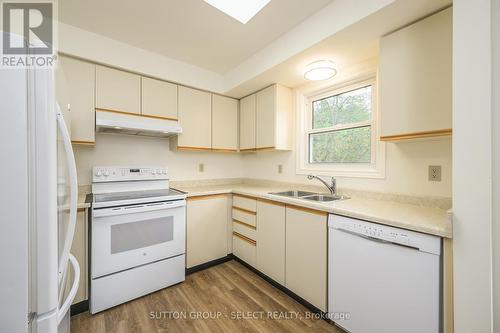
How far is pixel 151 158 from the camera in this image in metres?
→ 2.52

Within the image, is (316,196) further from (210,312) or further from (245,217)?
(210,312)

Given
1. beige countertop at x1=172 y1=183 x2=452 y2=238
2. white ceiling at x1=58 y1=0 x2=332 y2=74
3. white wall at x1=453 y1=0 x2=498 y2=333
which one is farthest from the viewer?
white ceiling at x1=58 y1=0 x2=332 y2=74

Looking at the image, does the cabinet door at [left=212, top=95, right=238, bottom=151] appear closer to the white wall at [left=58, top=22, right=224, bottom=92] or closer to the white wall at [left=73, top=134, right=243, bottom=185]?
the white wall at [left=58, top=22, right=224, bottom=92]

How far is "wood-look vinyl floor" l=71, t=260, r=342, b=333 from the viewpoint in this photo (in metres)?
1.51

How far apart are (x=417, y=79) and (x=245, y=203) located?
1830 millimetres

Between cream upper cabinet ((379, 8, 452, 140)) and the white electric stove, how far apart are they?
1979 millimetres

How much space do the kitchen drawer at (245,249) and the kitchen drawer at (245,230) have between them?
0.15ft

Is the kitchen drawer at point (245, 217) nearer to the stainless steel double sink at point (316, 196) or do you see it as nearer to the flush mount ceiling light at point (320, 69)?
the stainless steel double sink at point (316, 196)

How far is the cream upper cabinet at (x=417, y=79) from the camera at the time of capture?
1.25m

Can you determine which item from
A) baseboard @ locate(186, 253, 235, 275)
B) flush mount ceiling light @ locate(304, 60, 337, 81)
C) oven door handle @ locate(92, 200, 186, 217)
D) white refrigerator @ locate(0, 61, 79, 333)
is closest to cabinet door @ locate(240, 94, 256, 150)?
flush mount ceiling light @ locate(304, 60, 337, 81)

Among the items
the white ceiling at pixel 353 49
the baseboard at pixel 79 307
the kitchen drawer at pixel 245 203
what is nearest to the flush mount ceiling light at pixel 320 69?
the white ceiling at pixel 353 49

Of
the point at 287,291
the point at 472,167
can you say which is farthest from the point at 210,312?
the point at 472,167

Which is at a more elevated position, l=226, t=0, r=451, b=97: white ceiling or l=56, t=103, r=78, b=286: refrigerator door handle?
l=226, t=0, r=451, b=97: white ceiling

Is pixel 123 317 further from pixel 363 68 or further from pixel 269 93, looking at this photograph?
pixel 363 68
